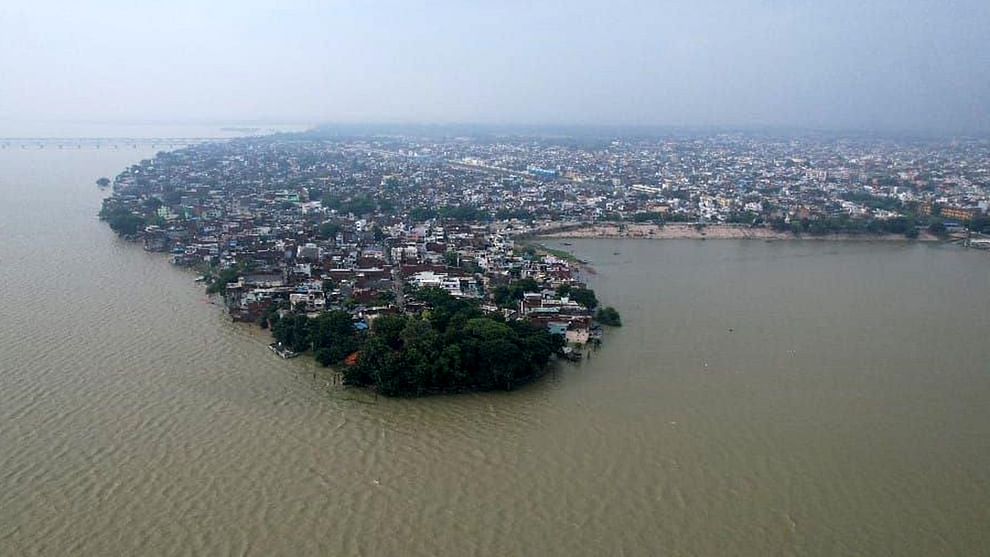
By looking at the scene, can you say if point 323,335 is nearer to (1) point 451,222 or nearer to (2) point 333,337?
(2) point 333,337

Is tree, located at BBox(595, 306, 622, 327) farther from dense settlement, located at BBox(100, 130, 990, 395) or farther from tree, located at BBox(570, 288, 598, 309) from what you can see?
tree, located at BBox(570, 288, 598, 309)

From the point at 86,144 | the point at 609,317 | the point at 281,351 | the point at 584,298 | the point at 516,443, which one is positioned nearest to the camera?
the point at 516,443

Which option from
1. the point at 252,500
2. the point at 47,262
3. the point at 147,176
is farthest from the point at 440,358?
the point at 147,176

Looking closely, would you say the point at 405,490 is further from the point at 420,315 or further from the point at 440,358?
the point at 420,315

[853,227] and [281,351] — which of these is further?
[853,227]

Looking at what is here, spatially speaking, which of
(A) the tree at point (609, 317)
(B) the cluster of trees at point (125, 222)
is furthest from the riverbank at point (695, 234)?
(B) the cluster of trees at point (125, 222)

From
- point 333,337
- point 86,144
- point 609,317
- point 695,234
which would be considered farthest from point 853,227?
point 86,144

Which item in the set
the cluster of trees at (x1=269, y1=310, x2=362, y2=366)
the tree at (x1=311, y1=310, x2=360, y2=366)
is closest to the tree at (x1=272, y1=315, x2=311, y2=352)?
the cluster of trees at (x1=269, y1=310, x2=362, y2=366)

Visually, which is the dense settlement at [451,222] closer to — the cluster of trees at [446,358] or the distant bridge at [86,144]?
the cluster of trees at [446,358]

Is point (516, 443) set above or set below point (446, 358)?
below
